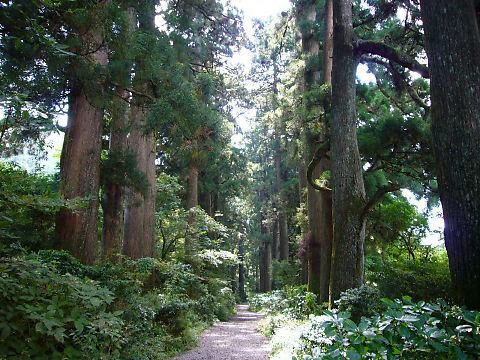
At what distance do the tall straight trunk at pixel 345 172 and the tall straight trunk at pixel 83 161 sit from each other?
167 inches

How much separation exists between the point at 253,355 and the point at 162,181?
361 inches

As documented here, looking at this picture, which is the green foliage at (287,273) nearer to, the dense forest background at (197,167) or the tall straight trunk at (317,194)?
the dense forest background at (197,167)

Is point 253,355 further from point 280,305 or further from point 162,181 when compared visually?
point 162,181

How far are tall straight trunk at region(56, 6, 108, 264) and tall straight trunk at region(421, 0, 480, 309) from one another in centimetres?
Result: 496

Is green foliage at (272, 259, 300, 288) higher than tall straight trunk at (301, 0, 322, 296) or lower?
lower


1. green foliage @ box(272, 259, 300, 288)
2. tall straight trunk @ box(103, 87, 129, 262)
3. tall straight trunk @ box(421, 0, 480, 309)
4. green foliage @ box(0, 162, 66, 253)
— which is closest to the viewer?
green foliage @ box(0, 162, 66, 253)

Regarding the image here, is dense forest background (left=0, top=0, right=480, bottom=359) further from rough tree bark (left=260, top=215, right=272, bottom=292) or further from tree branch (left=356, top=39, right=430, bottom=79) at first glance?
rough tree bark (left=260, top=215, right=272, bottom=292)

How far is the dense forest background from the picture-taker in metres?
3.04

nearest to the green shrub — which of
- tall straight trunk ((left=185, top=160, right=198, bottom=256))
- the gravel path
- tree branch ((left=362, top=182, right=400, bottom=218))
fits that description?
the gravel path

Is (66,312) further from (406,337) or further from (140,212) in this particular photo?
(140,212)

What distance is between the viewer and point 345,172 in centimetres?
723

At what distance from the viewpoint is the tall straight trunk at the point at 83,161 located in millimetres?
6633

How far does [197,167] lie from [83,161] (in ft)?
31.4

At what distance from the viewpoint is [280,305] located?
1315 cm
